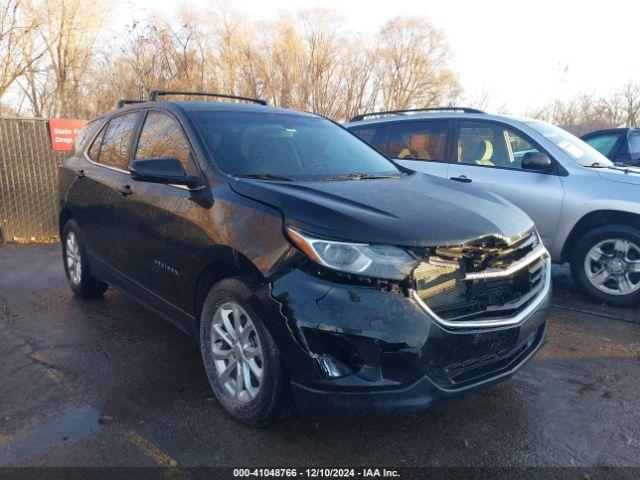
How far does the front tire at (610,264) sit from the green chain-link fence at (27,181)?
8.45 m

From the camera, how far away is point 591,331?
13.5 ft

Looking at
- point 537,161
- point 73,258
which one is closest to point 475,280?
point 537,161

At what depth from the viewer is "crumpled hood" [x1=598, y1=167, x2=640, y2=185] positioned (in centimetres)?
457

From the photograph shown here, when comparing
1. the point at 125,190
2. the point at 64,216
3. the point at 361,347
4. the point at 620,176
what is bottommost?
the point at 361,347

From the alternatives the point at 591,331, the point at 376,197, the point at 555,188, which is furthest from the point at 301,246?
the point at 555,188

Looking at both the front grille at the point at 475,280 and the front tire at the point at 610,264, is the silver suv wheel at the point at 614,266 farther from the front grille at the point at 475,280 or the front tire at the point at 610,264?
the front grille at the point at 475,280

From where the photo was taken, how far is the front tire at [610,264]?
4.58 metres

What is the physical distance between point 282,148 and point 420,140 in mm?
3077

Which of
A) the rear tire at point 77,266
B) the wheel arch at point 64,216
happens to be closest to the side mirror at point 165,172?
the rear tire at point 77,266

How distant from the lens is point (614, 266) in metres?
4.67

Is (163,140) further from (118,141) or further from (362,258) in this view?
(362,258)

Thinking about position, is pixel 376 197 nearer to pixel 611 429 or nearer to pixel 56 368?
pixel 611 429

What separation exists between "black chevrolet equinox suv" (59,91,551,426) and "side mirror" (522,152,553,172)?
2.01 meters

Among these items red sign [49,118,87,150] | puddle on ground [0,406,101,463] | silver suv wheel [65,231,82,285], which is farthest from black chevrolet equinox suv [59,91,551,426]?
red sign [49,118,87,150]
